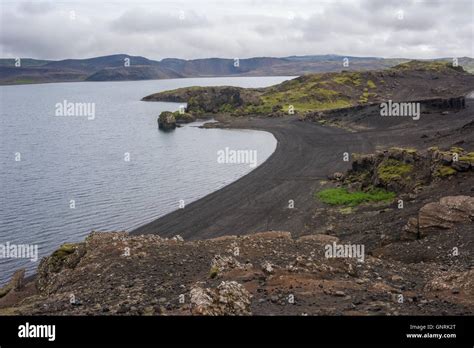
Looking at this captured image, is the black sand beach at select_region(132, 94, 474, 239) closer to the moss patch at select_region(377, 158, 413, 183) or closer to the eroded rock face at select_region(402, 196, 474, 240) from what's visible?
the moss patch at select_region(377, 158, 413, 183)

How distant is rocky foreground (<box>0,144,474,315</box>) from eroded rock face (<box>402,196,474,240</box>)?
59 millimetres

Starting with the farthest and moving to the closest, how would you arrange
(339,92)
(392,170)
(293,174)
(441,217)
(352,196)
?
(339,92) < (293,174) < (352,196) < (392,170) < (441,217)

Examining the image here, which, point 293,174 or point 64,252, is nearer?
point 64,252

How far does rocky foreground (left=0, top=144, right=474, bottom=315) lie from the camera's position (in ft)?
49.8

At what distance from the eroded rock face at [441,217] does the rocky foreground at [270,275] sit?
0.06 meters

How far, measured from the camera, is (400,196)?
42.7 metres

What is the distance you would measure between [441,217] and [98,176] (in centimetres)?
5420

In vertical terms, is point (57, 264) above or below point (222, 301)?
below

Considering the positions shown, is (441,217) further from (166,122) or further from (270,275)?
(166,122)

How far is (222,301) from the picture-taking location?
14094mm

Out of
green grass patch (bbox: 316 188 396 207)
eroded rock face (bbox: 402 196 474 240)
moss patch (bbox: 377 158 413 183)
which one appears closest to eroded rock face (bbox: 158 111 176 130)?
green grass patch (bbox: 316 188 396 207)

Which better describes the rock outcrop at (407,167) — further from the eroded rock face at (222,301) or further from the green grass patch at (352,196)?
the eroded rock face at (222,301)

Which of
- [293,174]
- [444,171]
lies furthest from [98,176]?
[444,171]
